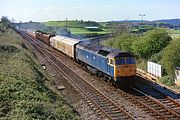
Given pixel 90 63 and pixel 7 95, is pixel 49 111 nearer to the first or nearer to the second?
pixel 7 95

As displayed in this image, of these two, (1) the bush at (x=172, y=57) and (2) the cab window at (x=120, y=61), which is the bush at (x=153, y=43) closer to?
(1) the bush at (x=172, y=57)

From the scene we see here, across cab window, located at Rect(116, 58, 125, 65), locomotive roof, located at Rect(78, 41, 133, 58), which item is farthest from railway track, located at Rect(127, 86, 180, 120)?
locomotive roof, located at Rect(78, 41, 133, 58)

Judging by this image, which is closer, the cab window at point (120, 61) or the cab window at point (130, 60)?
the cab window at point (120, 61)

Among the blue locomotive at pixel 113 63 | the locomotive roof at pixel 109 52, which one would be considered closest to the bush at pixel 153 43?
the locomotive roof at pixel 109 52

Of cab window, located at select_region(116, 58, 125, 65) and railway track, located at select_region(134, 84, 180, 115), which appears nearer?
railway track, located at select_region(134, 84, 180, 115)

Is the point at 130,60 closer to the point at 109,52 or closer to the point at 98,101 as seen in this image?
the point at 109,52

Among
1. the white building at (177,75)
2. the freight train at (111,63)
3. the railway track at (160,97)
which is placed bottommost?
the railway track at (160,97)

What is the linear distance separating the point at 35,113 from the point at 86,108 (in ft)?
24.4

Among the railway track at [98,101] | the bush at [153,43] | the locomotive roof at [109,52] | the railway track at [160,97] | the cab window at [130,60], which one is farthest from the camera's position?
the bush at [153,43]

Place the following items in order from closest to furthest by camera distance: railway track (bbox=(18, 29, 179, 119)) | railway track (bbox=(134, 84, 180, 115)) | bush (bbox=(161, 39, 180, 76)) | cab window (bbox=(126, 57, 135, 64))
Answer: railway track (bbox=(18, 29, 179, 119))
railway track (bbox=(134, 84, 180, 115))
cab window (bbox=(126, 57, 135, 64))
bush (bbox=(161, 39, 180, 76))

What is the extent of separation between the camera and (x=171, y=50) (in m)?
31.8

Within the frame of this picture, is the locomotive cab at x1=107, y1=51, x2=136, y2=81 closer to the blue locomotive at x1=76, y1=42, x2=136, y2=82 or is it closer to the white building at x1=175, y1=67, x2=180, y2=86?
the blue locomotive at x1=76, y1=42, x2=136, y2=82

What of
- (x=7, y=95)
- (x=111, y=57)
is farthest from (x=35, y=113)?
(x=111, y=57)

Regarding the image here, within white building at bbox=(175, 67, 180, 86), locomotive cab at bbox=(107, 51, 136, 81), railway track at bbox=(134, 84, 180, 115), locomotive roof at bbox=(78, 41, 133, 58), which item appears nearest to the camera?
railway track at bbox=(134, 84, 180, 115)
